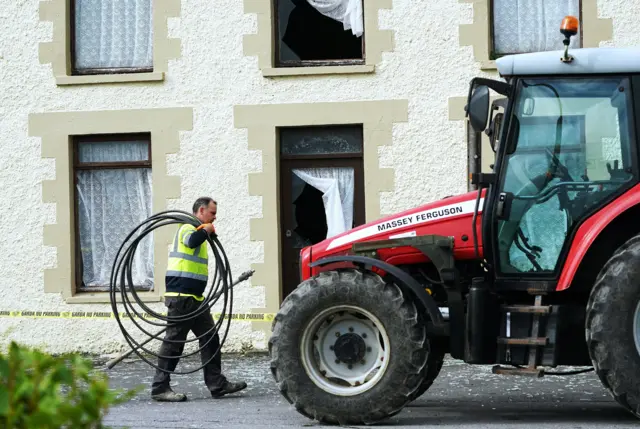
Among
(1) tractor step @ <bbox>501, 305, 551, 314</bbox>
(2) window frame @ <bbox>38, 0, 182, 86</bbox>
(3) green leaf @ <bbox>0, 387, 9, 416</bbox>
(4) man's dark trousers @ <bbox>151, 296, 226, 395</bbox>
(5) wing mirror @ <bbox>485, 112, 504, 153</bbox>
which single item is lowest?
(4) man's dark trousers @ <bbox>151, 296, 226, 395</bbox>

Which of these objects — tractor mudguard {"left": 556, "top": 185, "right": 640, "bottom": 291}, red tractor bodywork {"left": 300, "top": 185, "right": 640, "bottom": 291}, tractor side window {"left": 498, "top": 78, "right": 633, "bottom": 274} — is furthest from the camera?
tractor side window {"left": 498, "top": 78, "right": 633, "bottom": 274}

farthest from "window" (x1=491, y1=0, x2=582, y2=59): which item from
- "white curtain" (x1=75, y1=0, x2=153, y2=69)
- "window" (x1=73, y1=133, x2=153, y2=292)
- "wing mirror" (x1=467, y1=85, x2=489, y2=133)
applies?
"wing mirror" (x1=467, y1=85, x2=489, y2=133)

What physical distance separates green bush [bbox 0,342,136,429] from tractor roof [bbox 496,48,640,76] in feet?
17.6

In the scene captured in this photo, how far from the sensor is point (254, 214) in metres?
12.8

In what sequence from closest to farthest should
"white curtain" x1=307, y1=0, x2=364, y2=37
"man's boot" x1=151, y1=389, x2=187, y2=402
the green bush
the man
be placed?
1. the green bush
2. "man's boot" x1=151, y1=389, x2=187, y2=402
3. the man
4. "white curtain" x1=307, y1=0, x2=364, y2=37

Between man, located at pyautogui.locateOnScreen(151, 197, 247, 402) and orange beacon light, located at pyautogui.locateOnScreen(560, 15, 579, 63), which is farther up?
orange beacon light, located at pyautogui.locateOnScreen(560, 15, 579, 63)

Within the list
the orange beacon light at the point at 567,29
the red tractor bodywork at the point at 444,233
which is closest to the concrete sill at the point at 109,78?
the red tractor bodywork at the point at 444,233

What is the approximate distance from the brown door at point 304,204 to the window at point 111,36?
206cm

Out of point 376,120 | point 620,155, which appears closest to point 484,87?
point 620,155

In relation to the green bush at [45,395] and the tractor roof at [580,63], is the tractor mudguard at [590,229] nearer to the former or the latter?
the tractor roof at [580,63]

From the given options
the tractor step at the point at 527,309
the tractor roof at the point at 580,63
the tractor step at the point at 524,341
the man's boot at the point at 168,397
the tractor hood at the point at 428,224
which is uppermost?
the tractor roof at the point at 580,63

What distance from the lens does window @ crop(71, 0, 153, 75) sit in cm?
1323

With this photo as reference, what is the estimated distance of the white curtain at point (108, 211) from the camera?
13.3m

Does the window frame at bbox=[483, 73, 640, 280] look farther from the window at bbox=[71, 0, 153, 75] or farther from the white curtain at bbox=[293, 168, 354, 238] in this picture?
the window at bbox=[71, 0, 153, 75]
